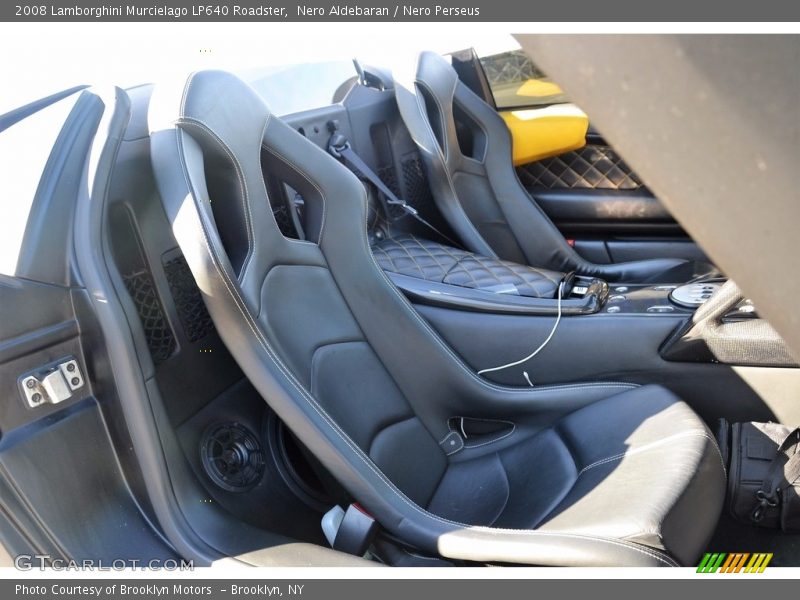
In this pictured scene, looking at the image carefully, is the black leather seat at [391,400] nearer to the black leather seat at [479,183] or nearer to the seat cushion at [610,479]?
the seat cushion at [610,479]

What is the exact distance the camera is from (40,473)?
1019mm

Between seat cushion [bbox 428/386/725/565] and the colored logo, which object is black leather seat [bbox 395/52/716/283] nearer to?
seat cushion [bbox 428/386/725/565]

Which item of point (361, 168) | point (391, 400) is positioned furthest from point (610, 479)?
point (361, 168)

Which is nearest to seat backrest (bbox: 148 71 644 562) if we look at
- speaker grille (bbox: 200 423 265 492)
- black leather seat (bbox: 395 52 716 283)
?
speaker grille (bbox: 200 423 265 492)

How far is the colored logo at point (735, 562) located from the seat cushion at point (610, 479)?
4cm

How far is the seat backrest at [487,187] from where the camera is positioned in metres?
2.49

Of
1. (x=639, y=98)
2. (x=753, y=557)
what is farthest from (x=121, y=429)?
(x=753, y=557)

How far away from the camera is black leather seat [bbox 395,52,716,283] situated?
7.93 feet

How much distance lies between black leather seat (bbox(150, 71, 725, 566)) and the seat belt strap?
2.39 ft

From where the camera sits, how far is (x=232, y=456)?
1344 mm

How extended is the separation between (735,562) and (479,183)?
1575 millimetres
